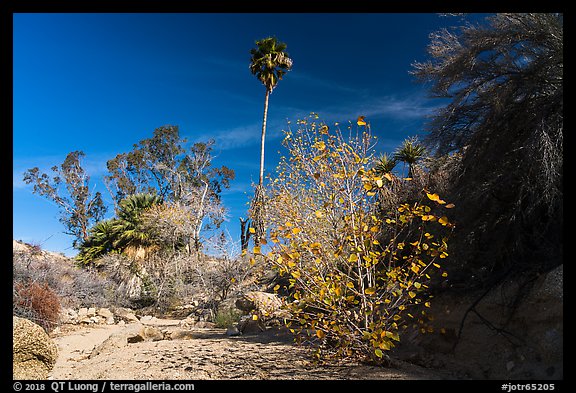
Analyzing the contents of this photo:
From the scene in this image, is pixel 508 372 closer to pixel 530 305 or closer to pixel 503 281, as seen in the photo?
pixel 530 305

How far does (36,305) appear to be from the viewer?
386 inches

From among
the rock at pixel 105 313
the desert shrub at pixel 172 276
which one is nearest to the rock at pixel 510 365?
the desert shrub at pixel 172 276

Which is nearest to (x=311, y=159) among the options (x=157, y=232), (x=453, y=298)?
(x=453, y=298)

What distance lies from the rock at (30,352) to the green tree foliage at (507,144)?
5.91 metres

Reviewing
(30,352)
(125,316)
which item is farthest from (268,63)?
(30,352)

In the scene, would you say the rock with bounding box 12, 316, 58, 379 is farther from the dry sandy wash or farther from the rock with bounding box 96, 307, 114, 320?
the rock with bounding box 96, 307, 114, 320

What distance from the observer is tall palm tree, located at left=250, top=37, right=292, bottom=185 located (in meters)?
23.1

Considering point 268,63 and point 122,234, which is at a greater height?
point 268,63

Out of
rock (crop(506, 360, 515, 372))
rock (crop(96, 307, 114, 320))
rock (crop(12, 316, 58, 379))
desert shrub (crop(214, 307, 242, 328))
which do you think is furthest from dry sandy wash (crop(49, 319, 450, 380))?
rock (crop(96, 307, 114, 320))

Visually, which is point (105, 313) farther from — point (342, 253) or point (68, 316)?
point (342, 253)

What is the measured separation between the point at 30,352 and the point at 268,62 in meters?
20.0

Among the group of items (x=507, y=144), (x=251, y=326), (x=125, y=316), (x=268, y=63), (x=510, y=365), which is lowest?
(x=125, y=316)

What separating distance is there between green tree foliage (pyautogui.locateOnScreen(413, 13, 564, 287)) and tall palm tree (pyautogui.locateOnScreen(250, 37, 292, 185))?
17720 mm
